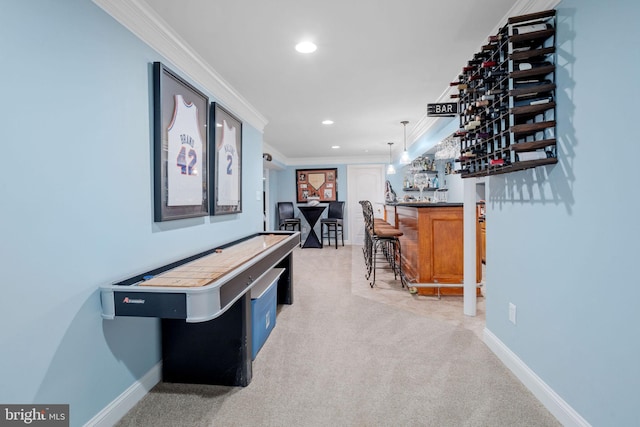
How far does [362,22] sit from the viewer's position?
200cm

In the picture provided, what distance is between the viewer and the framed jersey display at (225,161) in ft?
8.78

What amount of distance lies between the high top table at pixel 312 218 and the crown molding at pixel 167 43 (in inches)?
178

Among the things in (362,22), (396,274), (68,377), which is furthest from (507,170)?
(396,274)

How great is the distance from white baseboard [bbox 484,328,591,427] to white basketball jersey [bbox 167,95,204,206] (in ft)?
7.88

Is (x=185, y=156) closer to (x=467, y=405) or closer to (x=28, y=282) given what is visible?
(x=28, y=282)

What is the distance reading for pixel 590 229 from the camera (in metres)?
1.37

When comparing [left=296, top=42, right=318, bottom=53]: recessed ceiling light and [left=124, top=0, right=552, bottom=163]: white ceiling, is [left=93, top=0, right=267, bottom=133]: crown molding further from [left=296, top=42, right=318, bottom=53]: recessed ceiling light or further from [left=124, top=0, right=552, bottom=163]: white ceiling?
[left=296, top=42, right=318, bottom=53]: recessed ceiling light

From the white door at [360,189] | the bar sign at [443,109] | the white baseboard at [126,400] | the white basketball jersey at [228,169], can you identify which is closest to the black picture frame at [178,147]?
the white basketball jersey at [228,169]

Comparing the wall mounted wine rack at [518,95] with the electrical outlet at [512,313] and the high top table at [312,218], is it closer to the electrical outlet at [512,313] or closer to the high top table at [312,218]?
the electrical outlet at [512,313]

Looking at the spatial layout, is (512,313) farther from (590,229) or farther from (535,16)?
(535,16)

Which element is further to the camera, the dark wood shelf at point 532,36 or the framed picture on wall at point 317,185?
the framed picture on wall at point 317,185

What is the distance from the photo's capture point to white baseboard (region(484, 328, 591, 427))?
149 centimetres

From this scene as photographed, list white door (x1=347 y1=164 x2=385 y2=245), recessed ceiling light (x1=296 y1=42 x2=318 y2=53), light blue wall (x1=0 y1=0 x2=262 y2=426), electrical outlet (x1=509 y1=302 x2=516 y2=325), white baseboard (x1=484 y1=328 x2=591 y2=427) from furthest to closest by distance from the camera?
white door (x1=347 y1=164 x2=385 y2=245), recessed ceiling light (x1=296 y1=42 x2=318 y2=53), electrical outlet (x1=509 y1=302 x2=516 y2=325), white baseboard (x1=484 y1=328 x2=591 y2=427), light blue wall (x1=0 y1=0 x2=262 y2=426)

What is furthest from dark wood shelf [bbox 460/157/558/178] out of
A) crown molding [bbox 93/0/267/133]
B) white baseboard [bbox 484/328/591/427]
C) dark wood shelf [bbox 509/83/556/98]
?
crown molding [bbox 93/0/267/133]
